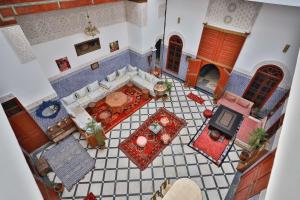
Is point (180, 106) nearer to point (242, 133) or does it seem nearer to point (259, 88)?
point (242, 133)

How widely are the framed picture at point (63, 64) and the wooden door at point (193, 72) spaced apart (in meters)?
6.05

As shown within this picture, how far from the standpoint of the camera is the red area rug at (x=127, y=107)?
766 centimetres

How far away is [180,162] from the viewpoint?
246 inches

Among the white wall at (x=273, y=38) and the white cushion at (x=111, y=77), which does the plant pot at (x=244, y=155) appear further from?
the white cushion at (x=111, y=77)

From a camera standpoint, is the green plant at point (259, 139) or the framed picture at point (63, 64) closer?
the green plant at point (259, 139)

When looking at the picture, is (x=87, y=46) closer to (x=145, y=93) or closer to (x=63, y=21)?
(x=63, y=21)

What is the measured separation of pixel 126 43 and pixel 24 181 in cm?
915

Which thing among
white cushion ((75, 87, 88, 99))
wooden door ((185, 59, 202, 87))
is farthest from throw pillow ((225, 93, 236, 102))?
white cushion ((75, 87, 88, 99))

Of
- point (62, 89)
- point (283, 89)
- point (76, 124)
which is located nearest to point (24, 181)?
point (76, 124)

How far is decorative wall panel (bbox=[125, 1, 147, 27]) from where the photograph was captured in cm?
769

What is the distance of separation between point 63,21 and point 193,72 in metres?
6.54

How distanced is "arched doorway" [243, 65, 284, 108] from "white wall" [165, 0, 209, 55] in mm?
3147

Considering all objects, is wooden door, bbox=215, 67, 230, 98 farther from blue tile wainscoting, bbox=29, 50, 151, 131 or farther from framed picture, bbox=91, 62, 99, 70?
framed picture, bbox=91, 62, 99, 70

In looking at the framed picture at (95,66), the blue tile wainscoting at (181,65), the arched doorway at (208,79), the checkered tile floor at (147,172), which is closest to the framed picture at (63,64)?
the framed picture at (95,66)
